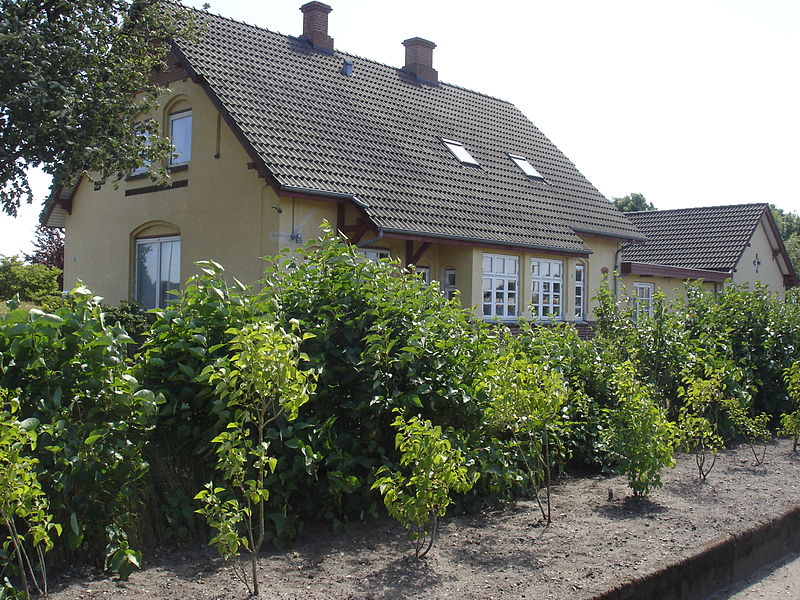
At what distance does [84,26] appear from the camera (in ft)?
43.6

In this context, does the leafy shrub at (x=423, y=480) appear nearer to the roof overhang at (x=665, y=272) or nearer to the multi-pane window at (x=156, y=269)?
the multi-pane window at (x=156, y=269)

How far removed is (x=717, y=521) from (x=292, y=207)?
11.1 m

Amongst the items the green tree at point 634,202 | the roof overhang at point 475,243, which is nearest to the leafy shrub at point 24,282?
the roof overhang at point 475,243

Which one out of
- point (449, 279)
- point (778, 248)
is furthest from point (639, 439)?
point (778, 248)

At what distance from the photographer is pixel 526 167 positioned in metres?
23.3

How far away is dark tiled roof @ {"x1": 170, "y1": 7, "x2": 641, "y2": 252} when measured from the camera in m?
16.3

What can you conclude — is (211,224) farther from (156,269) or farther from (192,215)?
(156,269)

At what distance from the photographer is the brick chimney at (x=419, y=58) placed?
24.3 metres

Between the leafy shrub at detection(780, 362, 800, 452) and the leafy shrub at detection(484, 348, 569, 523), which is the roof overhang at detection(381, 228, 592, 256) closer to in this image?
the leafy shrub at detection(780, 362, 800, 452)

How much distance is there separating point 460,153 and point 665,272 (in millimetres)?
8588

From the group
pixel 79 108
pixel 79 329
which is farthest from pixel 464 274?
pixel 79 329

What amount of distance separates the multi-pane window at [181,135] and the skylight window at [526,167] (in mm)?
9726

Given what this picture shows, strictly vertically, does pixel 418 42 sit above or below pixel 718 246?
above

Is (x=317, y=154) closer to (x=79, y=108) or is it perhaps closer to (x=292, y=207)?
(x=292, y=207)
